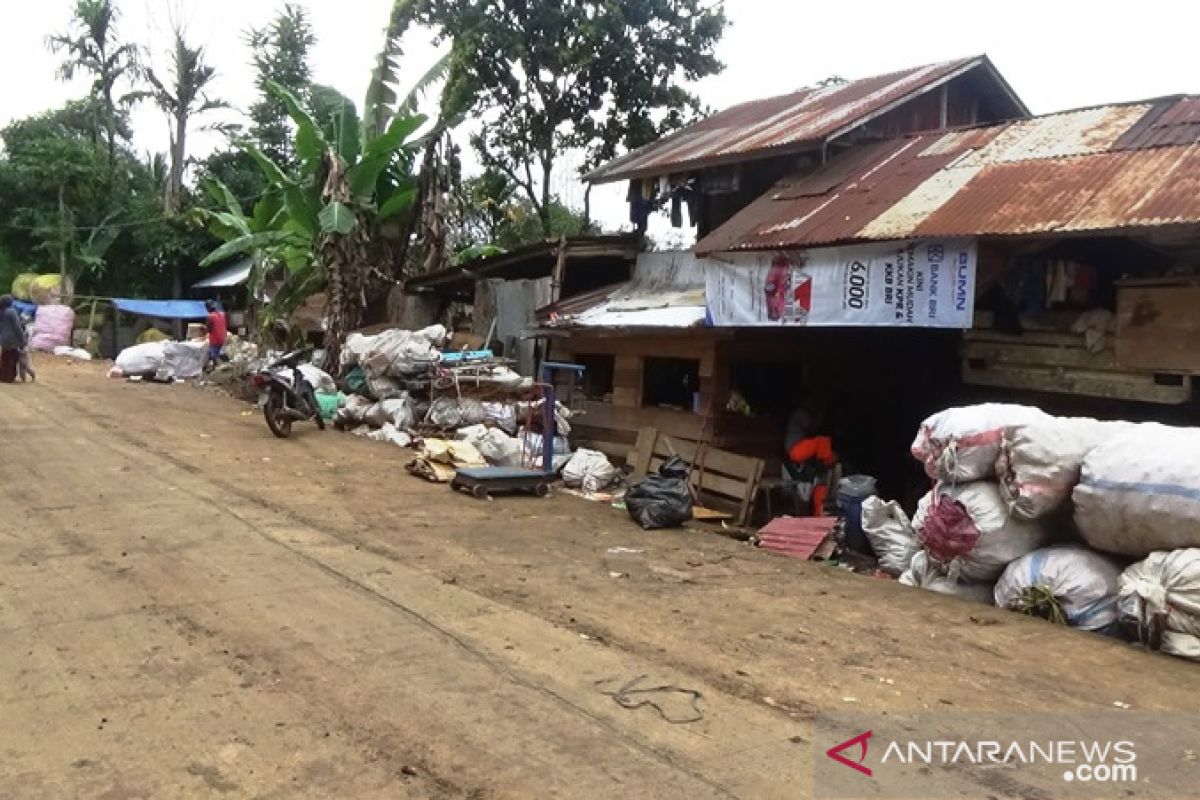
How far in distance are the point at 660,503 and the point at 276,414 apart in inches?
243

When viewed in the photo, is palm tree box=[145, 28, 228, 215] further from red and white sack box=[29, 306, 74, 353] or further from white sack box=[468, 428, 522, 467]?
white sack box=[468, 428, 522, 467]

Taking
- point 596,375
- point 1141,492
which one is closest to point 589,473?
point 596,375

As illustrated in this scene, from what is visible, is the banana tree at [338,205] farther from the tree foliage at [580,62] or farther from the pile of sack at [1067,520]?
the pile of sack at [1067,520]

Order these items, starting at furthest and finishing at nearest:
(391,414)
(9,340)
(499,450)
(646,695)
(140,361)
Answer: (140,361)
(9,340)
(391,414)
(499,450)
(646,695)

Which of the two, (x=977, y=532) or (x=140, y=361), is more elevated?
(x=140, y=361)

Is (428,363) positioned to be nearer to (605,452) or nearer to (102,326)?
(605,452)

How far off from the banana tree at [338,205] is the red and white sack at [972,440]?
10.7 meters

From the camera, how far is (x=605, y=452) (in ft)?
38.9

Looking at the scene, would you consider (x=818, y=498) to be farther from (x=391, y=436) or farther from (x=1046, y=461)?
(x=391, y=436)

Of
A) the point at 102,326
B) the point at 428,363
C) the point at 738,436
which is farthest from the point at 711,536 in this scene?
the point at 102,326

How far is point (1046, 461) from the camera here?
18.9 ft

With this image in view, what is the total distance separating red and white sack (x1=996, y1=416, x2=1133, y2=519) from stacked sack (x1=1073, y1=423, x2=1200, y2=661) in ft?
0.44

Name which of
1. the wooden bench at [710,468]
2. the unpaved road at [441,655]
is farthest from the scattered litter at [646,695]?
the wooden bench at [710,468]

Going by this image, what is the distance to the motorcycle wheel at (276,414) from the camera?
12250 millimetres
